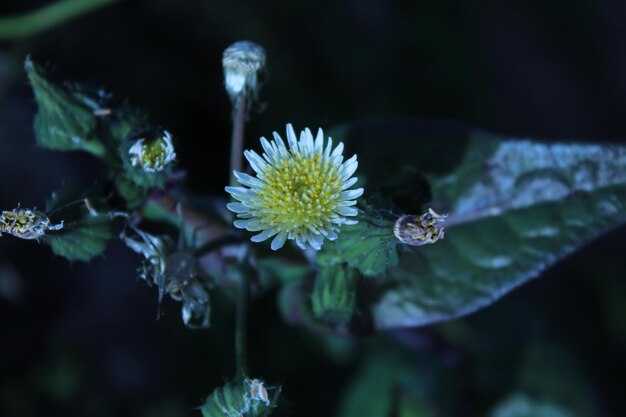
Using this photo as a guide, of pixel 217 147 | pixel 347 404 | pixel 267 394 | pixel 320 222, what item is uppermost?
pixel 217 147

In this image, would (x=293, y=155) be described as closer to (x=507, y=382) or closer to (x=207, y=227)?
(x=207, y=227)

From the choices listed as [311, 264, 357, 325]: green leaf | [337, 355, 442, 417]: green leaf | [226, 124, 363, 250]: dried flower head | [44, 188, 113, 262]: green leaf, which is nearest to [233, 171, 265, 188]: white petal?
[226, 124, 363, 250]: dried flower head

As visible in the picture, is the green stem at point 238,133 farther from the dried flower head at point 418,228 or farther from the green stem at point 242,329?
the dried flower head at point 418,228

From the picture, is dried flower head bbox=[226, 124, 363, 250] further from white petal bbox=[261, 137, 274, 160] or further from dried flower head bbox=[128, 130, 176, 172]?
dried flower head bbox=[128, 130, 176, 172]

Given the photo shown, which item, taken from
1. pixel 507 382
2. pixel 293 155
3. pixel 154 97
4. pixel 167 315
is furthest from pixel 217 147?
pixel 507 382

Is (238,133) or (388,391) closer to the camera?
(238,133)

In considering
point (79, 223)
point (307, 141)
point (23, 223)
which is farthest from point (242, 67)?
point (23, 223)

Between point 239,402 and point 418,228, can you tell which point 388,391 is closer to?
point 239,402

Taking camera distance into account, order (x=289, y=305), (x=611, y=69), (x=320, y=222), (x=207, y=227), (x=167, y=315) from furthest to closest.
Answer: (x=611, y=69), (x=167, y=315), (x=289, y=305), (x=207, y=227), (x=320, y=222)
